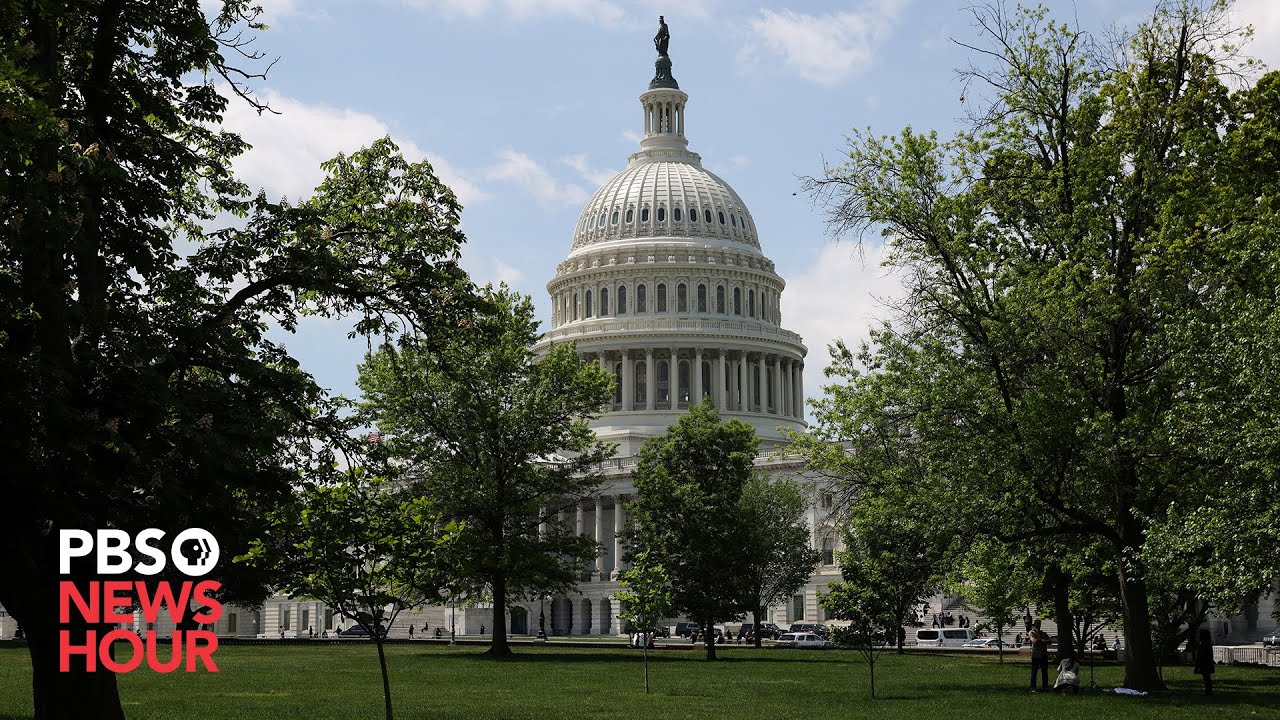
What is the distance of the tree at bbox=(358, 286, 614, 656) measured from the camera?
61312 mm

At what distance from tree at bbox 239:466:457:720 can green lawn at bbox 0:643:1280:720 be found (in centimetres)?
546

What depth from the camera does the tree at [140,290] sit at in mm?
18203

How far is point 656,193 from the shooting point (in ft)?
518

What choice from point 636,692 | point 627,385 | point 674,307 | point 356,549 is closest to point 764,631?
point 627,385

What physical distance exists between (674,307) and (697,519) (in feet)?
287

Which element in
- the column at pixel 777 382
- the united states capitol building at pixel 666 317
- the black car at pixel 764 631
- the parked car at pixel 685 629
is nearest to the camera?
the black car at pixel 764 631

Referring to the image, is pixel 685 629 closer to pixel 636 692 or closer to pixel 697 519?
pixel 697 519

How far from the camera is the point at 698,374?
145 meters

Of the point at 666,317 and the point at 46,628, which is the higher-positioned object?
the point at 666,317

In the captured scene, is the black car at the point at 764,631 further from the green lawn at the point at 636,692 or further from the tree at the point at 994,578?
the green lawn at the point at 636,692

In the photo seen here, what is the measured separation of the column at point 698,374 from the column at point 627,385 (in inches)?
247

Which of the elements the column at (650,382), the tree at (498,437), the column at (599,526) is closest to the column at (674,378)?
the column at (650,382)

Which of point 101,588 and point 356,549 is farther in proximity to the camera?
point 356,549

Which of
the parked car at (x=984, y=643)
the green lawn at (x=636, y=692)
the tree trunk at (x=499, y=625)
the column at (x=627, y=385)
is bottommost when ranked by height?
the parked car at (x=984, y=643)
